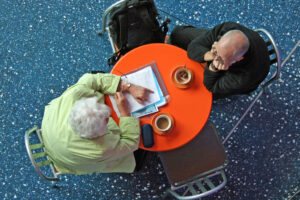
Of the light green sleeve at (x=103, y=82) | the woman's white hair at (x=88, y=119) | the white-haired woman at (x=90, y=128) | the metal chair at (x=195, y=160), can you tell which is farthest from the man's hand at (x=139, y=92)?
the metal chair at (x=195, y=160)

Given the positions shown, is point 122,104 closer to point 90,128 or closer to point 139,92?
Answer: point 139,92

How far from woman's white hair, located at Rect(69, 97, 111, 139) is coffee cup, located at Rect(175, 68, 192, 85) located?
1.76 feet

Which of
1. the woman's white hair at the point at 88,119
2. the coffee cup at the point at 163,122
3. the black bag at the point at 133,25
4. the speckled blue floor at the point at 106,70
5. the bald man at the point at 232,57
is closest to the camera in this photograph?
the woman's white hair at the point at 88,119

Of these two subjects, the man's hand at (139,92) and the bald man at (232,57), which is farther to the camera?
the man's hand at (139,92)

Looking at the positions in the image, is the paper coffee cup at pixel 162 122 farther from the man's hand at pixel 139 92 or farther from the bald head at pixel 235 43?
the bald head at pixel 235 43

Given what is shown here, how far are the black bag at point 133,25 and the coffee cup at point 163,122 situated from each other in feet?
1.96

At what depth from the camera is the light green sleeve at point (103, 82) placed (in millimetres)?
1500

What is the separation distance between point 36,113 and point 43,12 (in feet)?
3.20

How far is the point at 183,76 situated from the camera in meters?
1.53

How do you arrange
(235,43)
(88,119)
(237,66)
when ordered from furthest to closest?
(237,66) → (235,43) → (88,119)

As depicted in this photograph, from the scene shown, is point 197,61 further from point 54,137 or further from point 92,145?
point 54,137

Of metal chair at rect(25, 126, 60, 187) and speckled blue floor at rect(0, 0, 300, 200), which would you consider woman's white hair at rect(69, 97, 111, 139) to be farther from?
speckled blue floor at rect(0, 0, 300, 200)

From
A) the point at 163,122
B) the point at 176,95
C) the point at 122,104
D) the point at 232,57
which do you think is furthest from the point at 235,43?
the point at 122,104

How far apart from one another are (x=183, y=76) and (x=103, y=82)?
524mm
